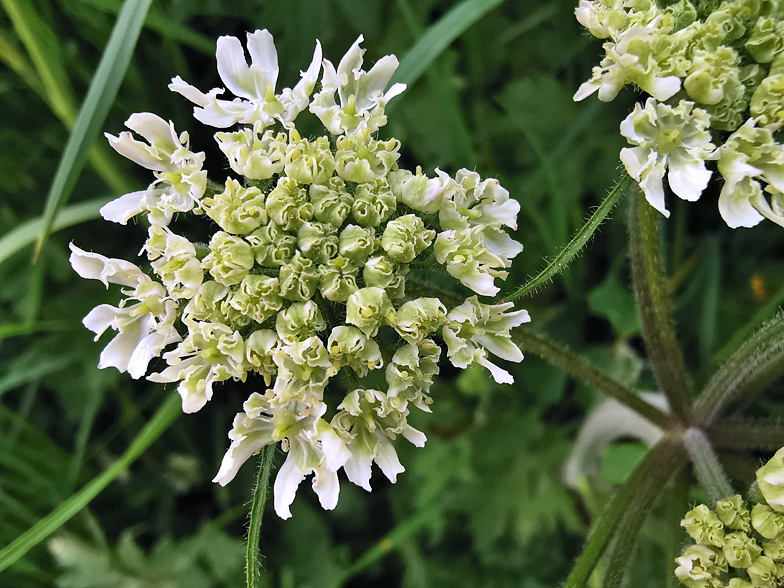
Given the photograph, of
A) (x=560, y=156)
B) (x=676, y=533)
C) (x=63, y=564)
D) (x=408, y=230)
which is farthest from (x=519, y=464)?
(x=63, y=564)

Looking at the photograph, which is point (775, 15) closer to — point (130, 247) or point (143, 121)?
point (143, 121)

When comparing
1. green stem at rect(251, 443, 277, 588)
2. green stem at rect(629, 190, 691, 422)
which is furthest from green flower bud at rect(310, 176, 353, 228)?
green stem at rect(629, 190, 691, 422)

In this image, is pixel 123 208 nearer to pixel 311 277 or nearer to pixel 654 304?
pixel 311 277

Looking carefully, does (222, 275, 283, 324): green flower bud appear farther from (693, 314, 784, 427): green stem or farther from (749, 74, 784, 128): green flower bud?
(693, 314, 784, 427): green stem

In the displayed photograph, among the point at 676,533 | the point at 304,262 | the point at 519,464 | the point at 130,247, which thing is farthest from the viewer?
the point at 130,247

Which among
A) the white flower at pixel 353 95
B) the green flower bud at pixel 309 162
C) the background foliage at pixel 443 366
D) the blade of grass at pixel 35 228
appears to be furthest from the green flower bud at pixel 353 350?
the blade of grass at pixel 35 228

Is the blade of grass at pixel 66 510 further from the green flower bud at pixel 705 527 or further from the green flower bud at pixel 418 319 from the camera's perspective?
the green flower bud at pixel 705 527
